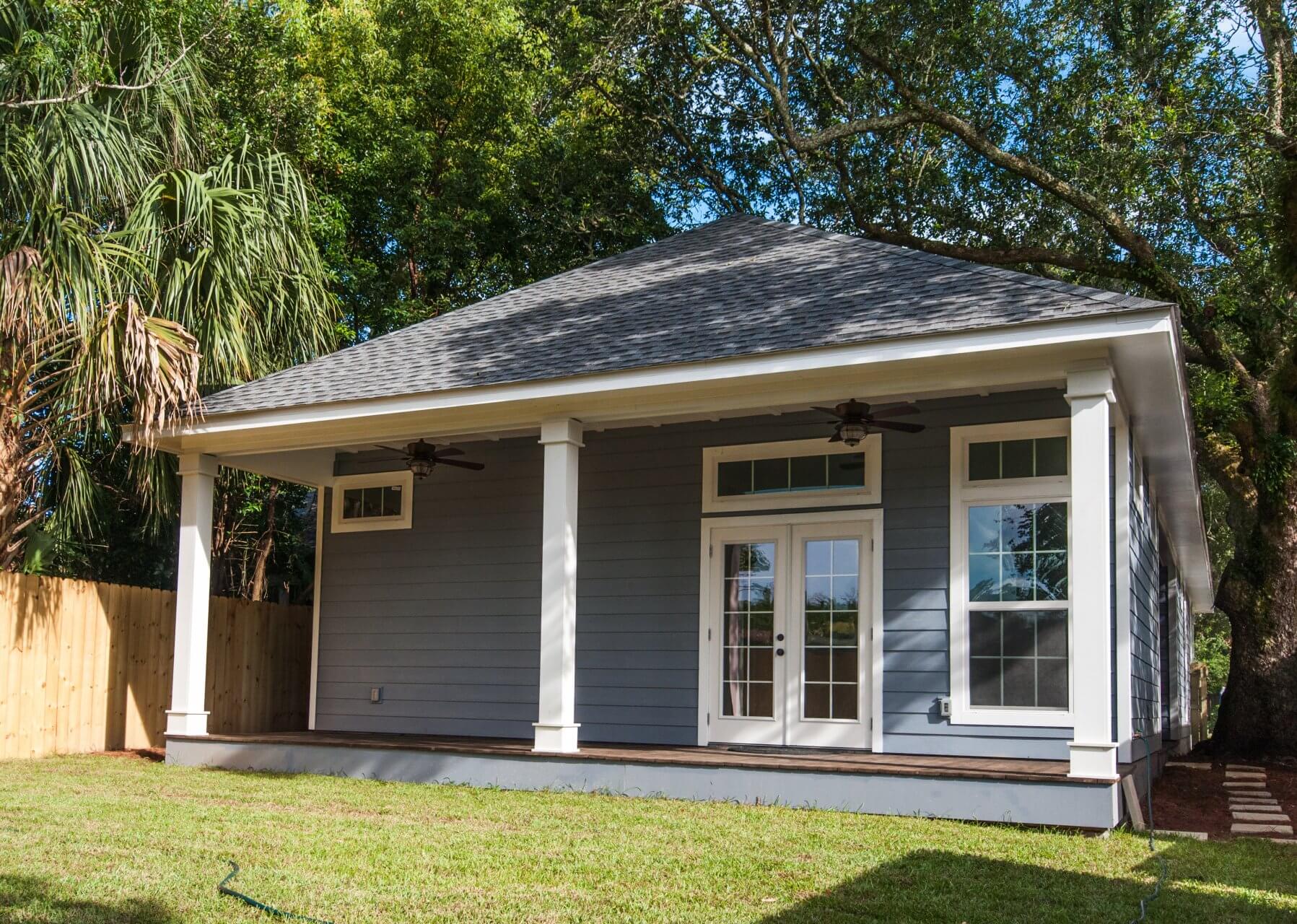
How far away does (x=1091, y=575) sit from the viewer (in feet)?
22.3

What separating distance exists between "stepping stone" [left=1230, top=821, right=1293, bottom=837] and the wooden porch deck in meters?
0.75

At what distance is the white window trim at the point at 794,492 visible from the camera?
8.93 metres

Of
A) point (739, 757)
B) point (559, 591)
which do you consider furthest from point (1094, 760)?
point (559, 591)

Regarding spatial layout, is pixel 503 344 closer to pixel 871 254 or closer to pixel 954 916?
pixel 871 254

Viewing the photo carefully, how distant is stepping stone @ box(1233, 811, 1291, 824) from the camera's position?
819 cm

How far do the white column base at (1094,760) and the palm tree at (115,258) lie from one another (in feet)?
22.4

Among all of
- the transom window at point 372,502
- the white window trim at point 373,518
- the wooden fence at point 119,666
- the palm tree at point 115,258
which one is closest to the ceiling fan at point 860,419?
the white window trim at point 373,518

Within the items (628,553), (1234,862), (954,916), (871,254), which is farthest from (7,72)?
(1234,862)

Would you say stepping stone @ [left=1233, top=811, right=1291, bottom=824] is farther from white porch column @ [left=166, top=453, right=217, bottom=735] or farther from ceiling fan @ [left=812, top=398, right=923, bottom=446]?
white porch column @ [left=166, top=453, right=217, bottom=735]

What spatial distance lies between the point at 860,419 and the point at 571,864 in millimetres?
3804

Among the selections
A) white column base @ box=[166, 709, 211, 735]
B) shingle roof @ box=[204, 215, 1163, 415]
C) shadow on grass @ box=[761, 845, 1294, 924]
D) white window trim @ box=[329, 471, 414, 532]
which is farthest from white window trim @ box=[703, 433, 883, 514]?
white column base @ box=[166, 709, 211, 735]

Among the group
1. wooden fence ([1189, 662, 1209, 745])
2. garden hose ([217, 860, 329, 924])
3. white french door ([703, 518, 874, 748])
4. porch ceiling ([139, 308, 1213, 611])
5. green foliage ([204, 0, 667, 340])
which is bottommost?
wooden fence ([1189, 662, 1209, 745])

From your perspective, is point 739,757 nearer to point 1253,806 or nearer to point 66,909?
point 1253,806

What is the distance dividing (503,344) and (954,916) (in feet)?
20.2
